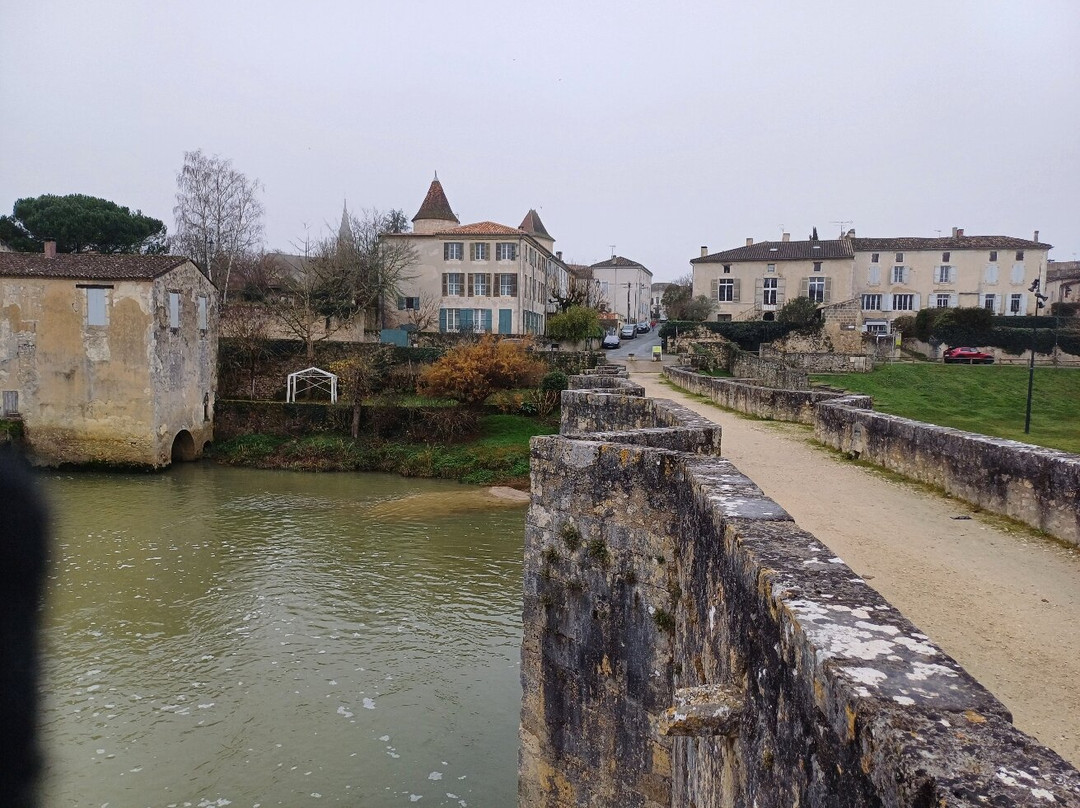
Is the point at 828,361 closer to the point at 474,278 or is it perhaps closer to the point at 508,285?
the point at 508,285

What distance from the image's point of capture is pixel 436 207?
178 feet

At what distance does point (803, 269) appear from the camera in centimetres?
5225

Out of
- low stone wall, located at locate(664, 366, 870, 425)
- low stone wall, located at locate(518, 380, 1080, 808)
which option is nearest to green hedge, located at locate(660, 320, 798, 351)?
low stone wall, located at locate(664, 366, 870, 425)

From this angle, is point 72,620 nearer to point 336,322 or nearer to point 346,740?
point 346,740

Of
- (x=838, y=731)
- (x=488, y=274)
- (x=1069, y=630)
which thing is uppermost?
(x=488, y=274)

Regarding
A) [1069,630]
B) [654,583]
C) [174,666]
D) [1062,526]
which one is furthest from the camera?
[174,666]

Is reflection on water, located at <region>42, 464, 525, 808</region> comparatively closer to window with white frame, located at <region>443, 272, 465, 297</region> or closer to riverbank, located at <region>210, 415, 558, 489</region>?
riverbank, located at <region>210, 415, 558, 489</region>

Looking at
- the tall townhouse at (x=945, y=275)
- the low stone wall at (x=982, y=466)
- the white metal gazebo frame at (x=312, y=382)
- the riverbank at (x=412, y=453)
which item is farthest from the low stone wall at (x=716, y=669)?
the tall townhouse at (x=945, y=275)

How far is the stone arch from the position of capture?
100 feet

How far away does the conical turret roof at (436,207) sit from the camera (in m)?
54.1

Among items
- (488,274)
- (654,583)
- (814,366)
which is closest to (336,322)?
(488,274)

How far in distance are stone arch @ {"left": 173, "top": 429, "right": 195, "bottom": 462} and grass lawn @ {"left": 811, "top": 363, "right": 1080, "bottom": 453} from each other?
86.7ft

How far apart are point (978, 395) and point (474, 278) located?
30.7 m

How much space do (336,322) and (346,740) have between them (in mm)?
38913
